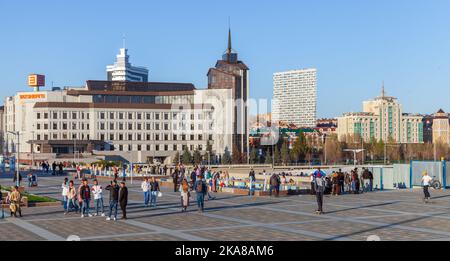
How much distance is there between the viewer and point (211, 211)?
26078 mm

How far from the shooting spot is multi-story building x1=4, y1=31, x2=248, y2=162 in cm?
12419

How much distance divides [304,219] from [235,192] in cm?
1451

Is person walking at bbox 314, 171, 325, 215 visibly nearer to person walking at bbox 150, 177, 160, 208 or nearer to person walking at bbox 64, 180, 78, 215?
person walking at bbox 150, 177, 160, 208

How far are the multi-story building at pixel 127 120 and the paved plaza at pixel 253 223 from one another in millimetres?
96807

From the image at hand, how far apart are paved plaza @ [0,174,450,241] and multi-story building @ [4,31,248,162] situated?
9681 centimetres

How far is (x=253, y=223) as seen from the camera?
21.5 meters

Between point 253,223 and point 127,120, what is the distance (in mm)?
108822

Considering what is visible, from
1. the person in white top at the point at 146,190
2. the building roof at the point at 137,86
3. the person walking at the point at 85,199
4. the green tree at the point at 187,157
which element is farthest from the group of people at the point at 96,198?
the building roof at the point at 137,86

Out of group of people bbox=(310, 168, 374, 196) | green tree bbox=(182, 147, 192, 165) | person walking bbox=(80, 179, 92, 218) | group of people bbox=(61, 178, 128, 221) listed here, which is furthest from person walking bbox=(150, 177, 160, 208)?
green tree bbox=(182, 147, 192, 165)

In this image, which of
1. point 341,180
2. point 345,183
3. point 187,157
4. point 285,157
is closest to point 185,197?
point 341,180

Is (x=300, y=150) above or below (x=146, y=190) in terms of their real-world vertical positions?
above

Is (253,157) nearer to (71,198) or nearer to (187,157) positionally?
(187,157)
